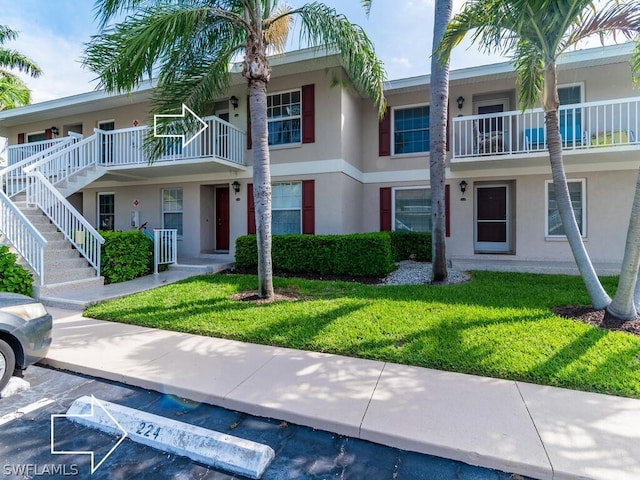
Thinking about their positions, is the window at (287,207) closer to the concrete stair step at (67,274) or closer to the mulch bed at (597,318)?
the concrete stair step at (67,274)

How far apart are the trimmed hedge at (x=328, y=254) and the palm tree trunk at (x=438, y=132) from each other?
4.59 feet

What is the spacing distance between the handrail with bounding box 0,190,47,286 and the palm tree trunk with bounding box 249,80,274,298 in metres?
4.63

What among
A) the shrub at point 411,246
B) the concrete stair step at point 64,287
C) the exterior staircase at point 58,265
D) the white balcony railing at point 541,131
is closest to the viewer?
the concrete stair step at point 64,287

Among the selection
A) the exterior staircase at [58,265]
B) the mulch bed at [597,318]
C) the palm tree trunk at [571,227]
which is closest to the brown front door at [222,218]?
the exterior staircase at [58,265]

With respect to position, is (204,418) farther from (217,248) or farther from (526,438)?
(217,248)

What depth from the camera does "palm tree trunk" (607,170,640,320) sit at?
455 centimetres

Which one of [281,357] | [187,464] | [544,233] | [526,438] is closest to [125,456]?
[187,464]

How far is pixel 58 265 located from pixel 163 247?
2456 mm

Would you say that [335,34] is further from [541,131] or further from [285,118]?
[541,131]

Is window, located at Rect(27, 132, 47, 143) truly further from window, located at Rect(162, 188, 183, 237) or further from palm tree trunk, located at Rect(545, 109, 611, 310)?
palm tree trunk, located at Rect(545, 109, 611, 310)

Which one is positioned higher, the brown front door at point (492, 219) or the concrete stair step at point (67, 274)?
the brown front door at point (492, 219)

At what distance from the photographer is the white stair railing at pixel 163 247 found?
356 inches

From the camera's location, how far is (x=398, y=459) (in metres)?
2.45

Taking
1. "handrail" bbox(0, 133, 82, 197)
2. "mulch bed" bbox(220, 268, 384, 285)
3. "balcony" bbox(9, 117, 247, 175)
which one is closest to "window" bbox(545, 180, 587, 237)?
"mulch bed" bbox(220, 268, 384, 285)
